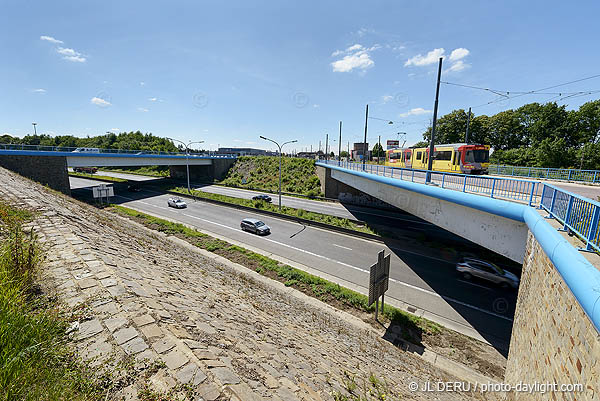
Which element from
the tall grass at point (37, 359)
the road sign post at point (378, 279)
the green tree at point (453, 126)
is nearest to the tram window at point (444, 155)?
the road sign post at point (378, 279)

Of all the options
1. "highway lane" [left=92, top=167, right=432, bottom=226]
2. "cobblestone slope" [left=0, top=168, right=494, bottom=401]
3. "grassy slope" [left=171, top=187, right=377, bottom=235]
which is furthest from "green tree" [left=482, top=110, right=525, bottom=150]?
"cobblestone slope" [left=0, top=168, right=494, bottom=401]

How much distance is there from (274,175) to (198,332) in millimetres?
45970

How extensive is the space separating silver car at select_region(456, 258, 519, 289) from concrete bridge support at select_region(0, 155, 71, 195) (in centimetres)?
4071

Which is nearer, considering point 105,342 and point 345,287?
point 105,342

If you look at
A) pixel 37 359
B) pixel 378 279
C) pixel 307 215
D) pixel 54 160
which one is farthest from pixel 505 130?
pixel 54 160

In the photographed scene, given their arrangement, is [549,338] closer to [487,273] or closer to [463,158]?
[487,273]

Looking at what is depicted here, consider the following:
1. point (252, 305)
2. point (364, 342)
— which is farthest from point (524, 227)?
point (252, 305)

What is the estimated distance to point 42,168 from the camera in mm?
27062

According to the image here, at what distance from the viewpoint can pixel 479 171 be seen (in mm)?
18906

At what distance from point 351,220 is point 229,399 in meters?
24.2

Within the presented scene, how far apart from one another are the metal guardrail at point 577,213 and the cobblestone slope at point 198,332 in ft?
17.4

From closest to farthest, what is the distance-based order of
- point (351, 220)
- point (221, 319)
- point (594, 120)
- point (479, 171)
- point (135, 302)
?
point (135, 302) < point (221, 319) < point (479, 171) < point (351, 220) < point (594, 120)

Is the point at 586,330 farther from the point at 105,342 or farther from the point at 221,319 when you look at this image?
the point at 105,342

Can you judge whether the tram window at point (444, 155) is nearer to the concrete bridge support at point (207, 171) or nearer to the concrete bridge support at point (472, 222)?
the concrete bridge support at point (472, 222)
